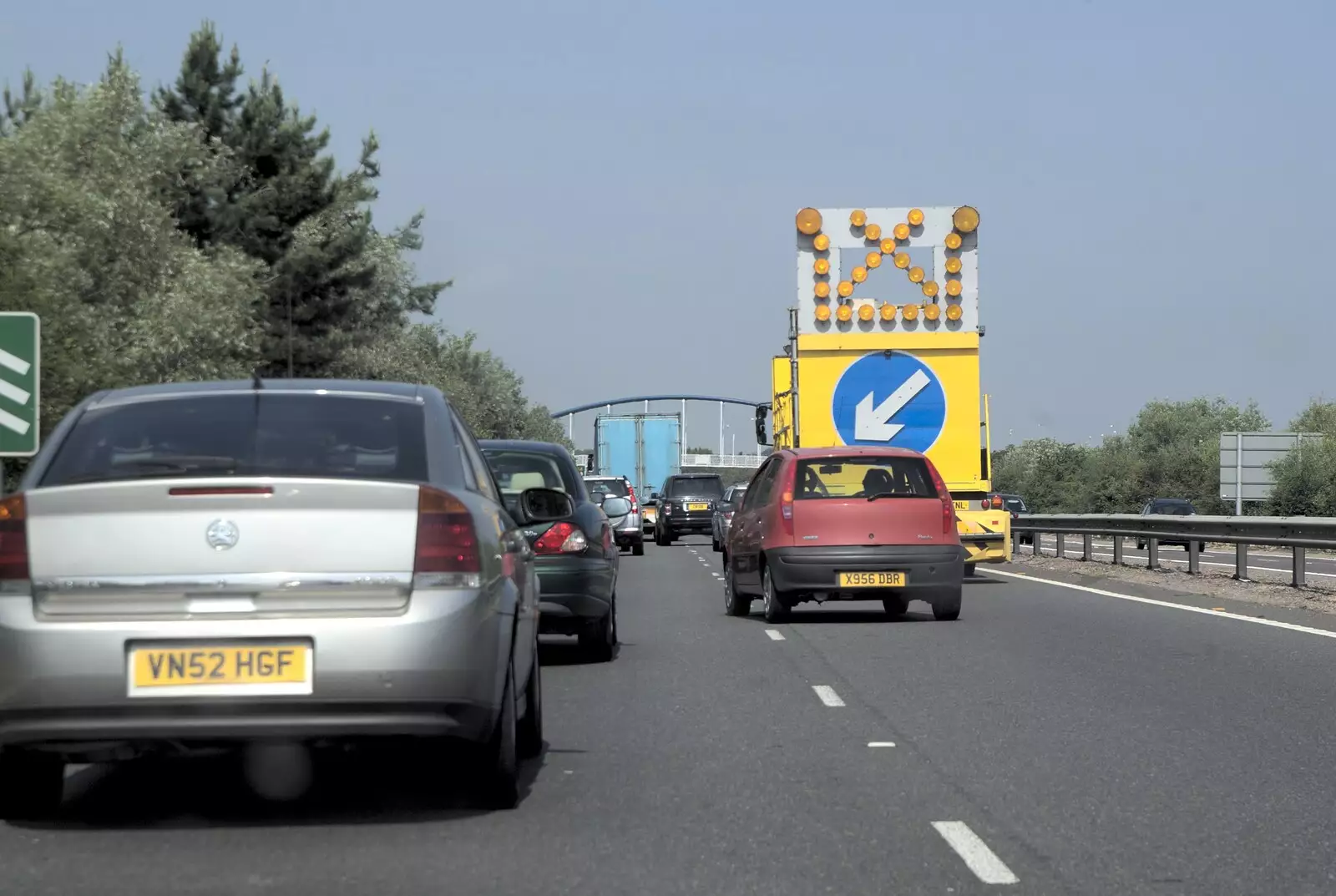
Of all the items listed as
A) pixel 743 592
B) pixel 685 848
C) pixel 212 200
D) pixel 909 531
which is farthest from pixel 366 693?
pixel 212 200

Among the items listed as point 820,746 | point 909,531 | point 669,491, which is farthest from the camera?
point 669,491

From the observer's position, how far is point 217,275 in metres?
49.2

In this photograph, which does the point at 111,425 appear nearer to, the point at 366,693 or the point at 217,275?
the point at 366,693

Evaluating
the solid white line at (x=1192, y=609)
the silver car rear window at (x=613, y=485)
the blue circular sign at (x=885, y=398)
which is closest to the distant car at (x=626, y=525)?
the silver car rear window at (x=613, y=485)

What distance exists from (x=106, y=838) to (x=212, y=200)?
5531 centimetres

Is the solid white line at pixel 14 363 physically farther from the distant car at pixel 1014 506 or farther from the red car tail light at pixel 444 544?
the distant car at pixel 1014 506

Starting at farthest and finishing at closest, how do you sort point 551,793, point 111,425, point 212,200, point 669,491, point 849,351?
point 212,200 < point 669,491 < point 849,351 < point 551,793 < point 111,425

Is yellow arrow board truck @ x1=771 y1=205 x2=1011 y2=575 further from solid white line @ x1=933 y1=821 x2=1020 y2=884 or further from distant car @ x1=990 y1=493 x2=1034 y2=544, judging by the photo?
solid white line @ x1=933 y1=821 x2=1020 y2=884

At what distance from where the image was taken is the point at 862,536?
18250mm

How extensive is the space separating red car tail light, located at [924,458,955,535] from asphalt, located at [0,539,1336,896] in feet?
15.3

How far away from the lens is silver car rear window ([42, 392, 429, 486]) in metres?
7.28

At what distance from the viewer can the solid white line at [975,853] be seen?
21.0 feet

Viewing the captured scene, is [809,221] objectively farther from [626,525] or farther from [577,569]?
[626,525]

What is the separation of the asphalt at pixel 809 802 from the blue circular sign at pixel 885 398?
10195mm
